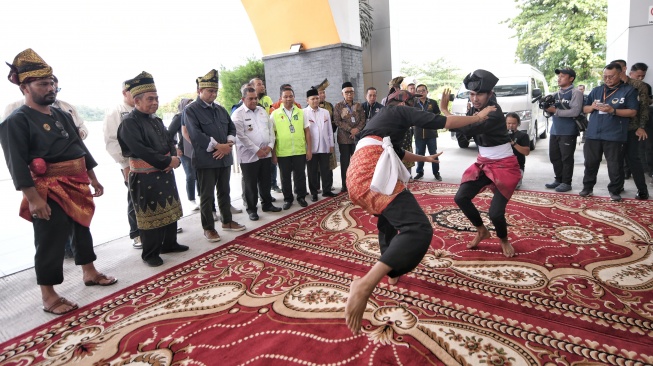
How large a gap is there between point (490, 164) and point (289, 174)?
272 centimetres

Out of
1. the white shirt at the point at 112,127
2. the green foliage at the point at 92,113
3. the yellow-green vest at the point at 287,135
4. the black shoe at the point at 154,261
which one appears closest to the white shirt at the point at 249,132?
the yellow-green vest at the point at 287,135

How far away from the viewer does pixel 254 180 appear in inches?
180

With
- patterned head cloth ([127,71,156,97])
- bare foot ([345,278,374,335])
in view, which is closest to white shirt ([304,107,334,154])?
patterned head cloth ([127,71,156,97])

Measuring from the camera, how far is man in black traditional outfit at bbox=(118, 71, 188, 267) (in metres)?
3.08

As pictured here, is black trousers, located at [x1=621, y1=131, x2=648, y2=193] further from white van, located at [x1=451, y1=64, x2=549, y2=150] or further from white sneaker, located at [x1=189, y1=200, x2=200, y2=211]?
white sneaker, located at [x1=189, y1=200, x2=200, y2=211]

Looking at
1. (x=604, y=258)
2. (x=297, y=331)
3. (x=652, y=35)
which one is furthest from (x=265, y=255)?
(x=652, y=35)

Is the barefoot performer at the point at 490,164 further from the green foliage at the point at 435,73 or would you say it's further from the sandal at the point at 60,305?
the green foliage at the point at 435,73

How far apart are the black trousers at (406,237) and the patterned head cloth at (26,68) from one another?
8.01 ft

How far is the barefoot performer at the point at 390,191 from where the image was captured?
73.6 inches

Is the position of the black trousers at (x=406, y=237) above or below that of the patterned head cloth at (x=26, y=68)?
below

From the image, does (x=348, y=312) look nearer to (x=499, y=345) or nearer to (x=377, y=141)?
(x=499, y=345)

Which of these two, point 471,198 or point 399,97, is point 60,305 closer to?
point 399,97

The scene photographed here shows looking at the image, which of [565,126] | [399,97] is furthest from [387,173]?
[565,126]

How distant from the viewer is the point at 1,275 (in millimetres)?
3219
